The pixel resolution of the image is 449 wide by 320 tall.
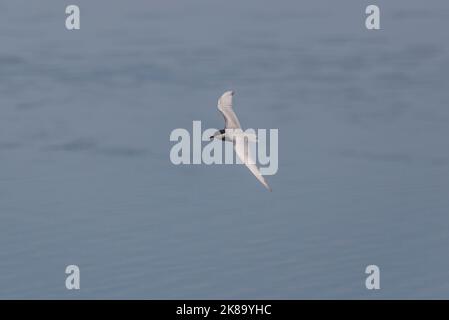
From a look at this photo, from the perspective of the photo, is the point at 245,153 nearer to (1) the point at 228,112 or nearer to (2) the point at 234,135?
(2) the point at 234,135

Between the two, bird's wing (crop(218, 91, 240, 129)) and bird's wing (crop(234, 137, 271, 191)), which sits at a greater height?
bird's wing (crop(218, 91, 240, 129))

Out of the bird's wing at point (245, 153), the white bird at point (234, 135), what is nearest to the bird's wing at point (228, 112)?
the white bird at point (234, 135)

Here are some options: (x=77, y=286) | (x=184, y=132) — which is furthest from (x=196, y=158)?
(x=77, y=286)

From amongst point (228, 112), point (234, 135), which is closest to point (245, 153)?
point (234, 135)

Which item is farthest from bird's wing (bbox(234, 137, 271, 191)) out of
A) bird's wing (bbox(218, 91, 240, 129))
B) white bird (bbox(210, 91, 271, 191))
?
bird's wing (bbox(218, 91, 240, 129))

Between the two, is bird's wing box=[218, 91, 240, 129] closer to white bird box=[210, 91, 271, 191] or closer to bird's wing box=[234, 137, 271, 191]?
white bird box=[210, 91, 271, 191]

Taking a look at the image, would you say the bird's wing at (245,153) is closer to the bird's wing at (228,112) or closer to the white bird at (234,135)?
the white bird at (234,135)

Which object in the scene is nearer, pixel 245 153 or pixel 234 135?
pixel 245 153
